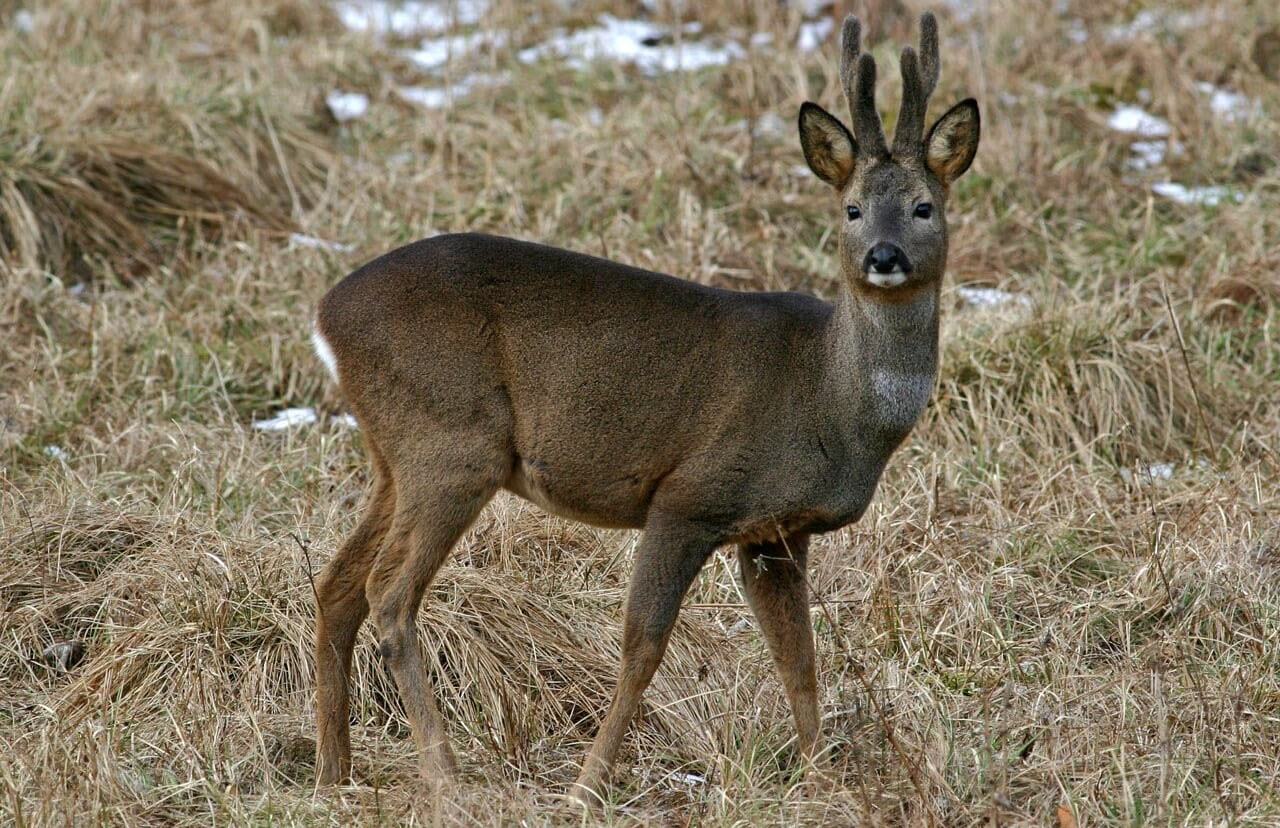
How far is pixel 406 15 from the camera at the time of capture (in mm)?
10617

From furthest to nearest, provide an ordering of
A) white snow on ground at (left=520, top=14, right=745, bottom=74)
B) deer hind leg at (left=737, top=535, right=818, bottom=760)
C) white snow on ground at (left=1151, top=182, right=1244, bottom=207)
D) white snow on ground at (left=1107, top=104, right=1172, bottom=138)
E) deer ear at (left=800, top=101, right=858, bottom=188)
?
white snow on ground at (left=520, top=14, right=745, bottom=74), white snow on ground at (left=1107, top=104, right=1172, bottom=138), white snow on ground at (left=1151, top=182, right=1244, bottom=207), deer hind leg at (left=737, top=535, right=818, bottom=760), deer ear at (left=800, top=101, right=858, bottom=188)

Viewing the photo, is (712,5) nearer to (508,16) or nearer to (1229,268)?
(508,16)

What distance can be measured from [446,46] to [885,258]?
6593mm

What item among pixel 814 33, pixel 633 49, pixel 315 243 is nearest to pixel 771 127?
pixel 814 33

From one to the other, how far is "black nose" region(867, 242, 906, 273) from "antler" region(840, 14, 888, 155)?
12.9 inches

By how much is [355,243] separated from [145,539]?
2.81 meters

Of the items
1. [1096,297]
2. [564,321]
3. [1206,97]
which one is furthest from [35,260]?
[1206,97]

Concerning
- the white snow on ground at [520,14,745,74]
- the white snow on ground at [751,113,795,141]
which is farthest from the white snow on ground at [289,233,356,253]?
the white snow on ground at [520,14,745,74]

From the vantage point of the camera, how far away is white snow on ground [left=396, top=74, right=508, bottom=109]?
366 inches

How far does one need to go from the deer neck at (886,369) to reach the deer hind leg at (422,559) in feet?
3.02

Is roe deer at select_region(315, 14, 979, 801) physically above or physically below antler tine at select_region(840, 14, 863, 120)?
below

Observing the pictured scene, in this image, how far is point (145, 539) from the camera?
5.29m

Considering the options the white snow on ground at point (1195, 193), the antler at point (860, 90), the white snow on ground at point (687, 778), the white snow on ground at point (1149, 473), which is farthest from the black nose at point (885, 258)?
the white snow on ground at point (1195, 193)

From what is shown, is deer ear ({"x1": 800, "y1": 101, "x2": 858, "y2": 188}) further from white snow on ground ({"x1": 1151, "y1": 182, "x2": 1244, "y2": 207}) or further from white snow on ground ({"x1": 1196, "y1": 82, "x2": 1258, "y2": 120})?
white snow on ground ({"x1": 1196, "y1": 82, "x2": 1258, "y2": 120})
